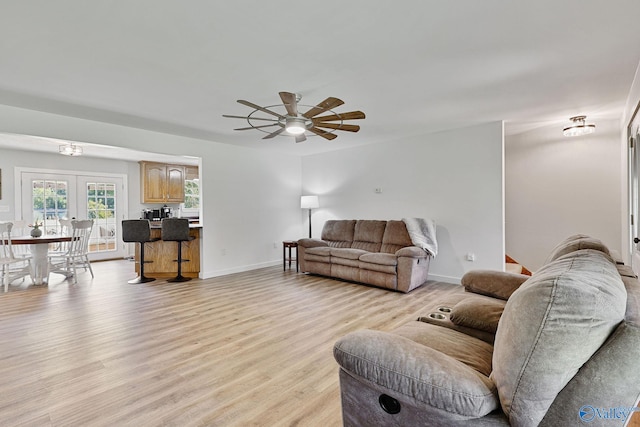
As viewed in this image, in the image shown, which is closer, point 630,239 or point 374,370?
point 374,370

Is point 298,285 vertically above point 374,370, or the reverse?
point 374,370

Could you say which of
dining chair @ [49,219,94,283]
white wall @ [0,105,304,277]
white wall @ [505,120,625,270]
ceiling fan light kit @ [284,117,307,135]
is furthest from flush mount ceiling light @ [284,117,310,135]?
dining chair @ [49,219,94,283]

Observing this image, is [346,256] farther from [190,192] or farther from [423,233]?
[190,192]

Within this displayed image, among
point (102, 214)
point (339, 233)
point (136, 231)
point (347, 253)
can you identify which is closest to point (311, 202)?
point (339, 233)

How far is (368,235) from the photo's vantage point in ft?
17.6

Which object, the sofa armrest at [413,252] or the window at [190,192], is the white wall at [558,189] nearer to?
the sofa armrest at [413,252]

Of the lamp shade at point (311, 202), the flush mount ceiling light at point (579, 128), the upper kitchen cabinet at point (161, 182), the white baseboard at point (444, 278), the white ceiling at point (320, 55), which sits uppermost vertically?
the white ceiling at point (320, 55)

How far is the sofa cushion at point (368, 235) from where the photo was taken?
5257 mm

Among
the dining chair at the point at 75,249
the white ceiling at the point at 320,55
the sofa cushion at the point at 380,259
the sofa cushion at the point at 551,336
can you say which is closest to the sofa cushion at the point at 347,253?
the sofa cushion at the point at 380,259

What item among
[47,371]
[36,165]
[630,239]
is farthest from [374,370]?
[36,165]

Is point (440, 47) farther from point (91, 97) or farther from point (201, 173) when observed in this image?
Answer: point (201, 173)

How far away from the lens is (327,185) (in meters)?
6.61

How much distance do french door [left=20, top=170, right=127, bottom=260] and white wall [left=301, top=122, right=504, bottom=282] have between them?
17.8 feet

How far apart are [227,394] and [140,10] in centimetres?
252
